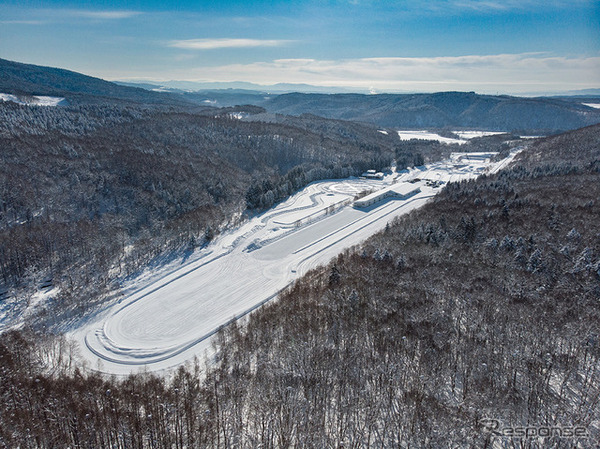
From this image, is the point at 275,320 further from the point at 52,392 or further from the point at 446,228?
the point at 446,228

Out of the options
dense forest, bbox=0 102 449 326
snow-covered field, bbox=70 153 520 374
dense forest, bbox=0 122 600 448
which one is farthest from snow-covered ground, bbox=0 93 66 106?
dense forest, bbox=0 122 600 448

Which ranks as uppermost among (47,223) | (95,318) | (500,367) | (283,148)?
(283,148)

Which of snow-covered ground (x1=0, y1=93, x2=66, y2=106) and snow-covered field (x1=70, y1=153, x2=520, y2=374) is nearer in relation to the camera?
snow-covered field (x1=70, y1=153, x2=520, y2=374)

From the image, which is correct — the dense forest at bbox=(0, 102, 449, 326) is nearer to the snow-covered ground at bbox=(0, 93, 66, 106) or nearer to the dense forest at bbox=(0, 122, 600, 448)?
the dense forest at bbox=(0, 122, 600, 448)

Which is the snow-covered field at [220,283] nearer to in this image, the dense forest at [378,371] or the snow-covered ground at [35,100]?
the dense forest at [378,371]

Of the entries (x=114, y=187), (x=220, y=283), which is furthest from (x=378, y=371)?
(x=114, y=187)

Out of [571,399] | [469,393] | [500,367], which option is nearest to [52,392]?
[469,393]
